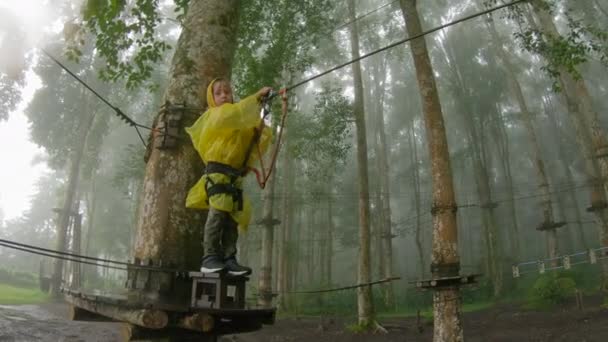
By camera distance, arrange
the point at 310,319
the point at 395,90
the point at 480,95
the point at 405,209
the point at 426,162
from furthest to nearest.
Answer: the point at 405,209
the point at 426,162
the point at 395,90
the point at 480,95
the point at 310,319

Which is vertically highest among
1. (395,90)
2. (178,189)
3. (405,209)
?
(395,90)

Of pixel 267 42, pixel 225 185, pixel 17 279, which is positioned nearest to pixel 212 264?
pixel 225 185

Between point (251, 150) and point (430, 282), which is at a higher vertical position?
point (251, 150)

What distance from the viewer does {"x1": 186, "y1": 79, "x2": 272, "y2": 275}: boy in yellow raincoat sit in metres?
3.05

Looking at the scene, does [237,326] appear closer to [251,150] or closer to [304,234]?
[251,150]

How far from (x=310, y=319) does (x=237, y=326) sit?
1511 centimetres

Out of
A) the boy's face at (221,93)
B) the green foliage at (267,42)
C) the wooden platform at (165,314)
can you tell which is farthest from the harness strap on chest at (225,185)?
the green foliage at (267,42)

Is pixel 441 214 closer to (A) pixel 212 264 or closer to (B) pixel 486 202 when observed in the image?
(A) pixel 212 264

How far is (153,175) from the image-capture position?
343 cm

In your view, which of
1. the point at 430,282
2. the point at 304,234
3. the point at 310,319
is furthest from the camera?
the point at 304,234

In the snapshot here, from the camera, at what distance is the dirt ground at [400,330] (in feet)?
34.6

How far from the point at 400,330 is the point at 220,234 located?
10987mm

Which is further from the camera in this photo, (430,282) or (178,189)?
(430,282)

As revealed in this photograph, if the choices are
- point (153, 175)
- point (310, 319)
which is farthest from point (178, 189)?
point (310, 319)
